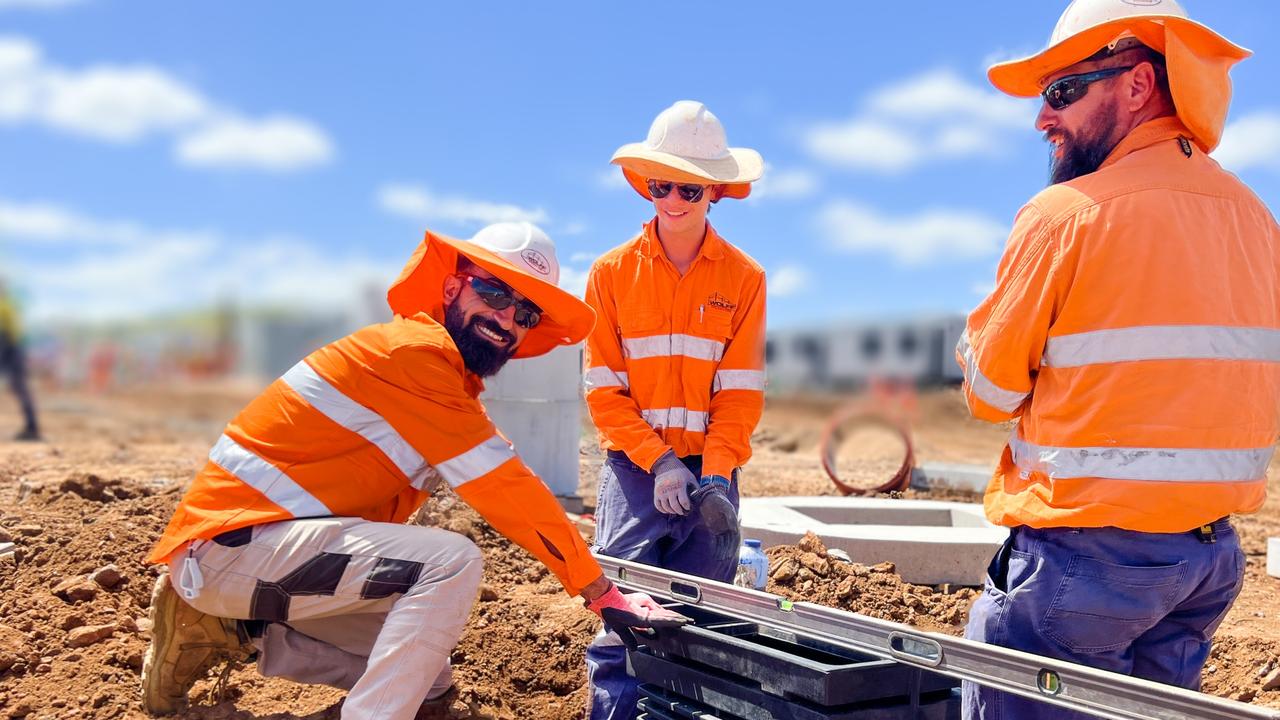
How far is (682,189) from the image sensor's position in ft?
12.6

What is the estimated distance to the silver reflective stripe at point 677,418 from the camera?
3.85m

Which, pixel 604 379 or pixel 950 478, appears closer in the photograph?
pixel 604 379

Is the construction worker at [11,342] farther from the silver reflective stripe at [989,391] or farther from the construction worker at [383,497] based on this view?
the silver reflective stripe at [989,391]

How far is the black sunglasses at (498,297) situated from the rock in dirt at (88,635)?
7.50ft

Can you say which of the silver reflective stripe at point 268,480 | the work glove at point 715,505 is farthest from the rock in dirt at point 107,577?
the work glove at point 715,505

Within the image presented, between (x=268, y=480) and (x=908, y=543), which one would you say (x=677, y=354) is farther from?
(x=908, y=543)

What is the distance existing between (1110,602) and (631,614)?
1.46 meters

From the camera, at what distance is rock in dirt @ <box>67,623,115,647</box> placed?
427cm

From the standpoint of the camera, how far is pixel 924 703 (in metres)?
2.94

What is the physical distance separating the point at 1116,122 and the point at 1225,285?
47 cm

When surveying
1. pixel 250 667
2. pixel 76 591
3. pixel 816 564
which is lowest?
pixel 250 667

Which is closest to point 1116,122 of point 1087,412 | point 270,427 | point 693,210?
point 1087,412

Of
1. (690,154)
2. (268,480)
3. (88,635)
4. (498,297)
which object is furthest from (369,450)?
(88,635)

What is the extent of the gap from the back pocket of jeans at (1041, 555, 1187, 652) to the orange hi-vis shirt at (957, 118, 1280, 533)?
11cm
